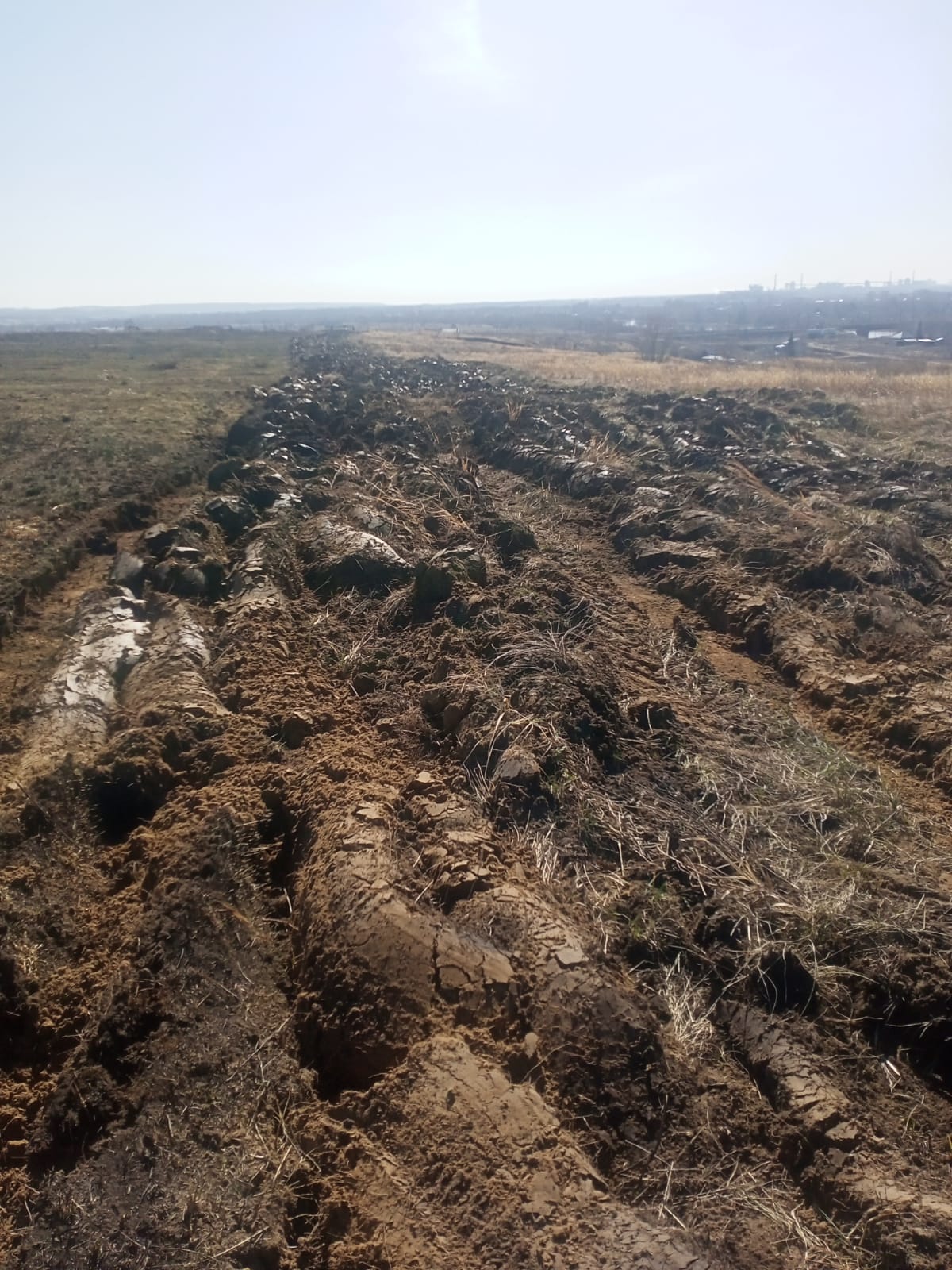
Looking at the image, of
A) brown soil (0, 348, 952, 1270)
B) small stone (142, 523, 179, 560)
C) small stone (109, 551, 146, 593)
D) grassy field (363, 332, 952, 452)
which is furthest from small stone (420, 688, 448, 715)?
grassy field (363, 332, 952, 452)

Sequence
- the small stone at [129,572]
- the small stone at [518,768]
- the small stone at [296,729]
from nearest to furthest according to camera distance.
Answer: the small stone at [518,768] → the small stone at [296,729] → the small stone at [129,572]

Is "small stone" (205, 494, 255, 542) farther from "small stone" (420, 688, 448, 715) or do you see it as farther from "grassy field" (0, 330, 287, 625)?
"small stone" (420, 688, 448, 715)

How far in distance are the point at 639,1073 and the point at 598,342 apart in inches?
2884

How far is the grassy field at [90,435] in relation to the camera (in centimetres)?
1176

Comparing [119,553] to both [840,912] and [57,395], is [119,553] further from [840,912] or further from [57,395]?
[57,395]

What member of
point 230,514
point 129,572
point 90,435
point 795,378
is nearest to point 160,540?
point 129,572

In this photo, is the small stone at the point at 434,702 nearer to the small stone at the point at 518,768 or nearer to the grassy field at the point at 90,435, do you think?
the small stone at the point at 518,768

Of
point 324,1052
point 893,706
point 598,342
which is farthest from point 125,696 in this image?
point 598,342

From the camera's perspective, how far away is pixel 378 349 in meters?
56.0

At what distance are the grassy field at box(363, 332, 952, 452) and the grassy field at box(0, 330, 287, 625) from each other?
13613mm

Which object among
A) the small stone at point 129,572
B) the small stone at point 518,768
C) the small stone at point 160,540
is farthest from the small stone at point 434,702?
the small stone at point 160,540

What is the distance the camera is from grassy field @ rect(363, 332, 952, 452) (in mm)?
21672

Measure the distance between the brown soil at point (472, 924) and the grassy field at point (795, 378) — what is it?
15.2 metres

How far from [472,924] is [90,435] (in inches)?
765
